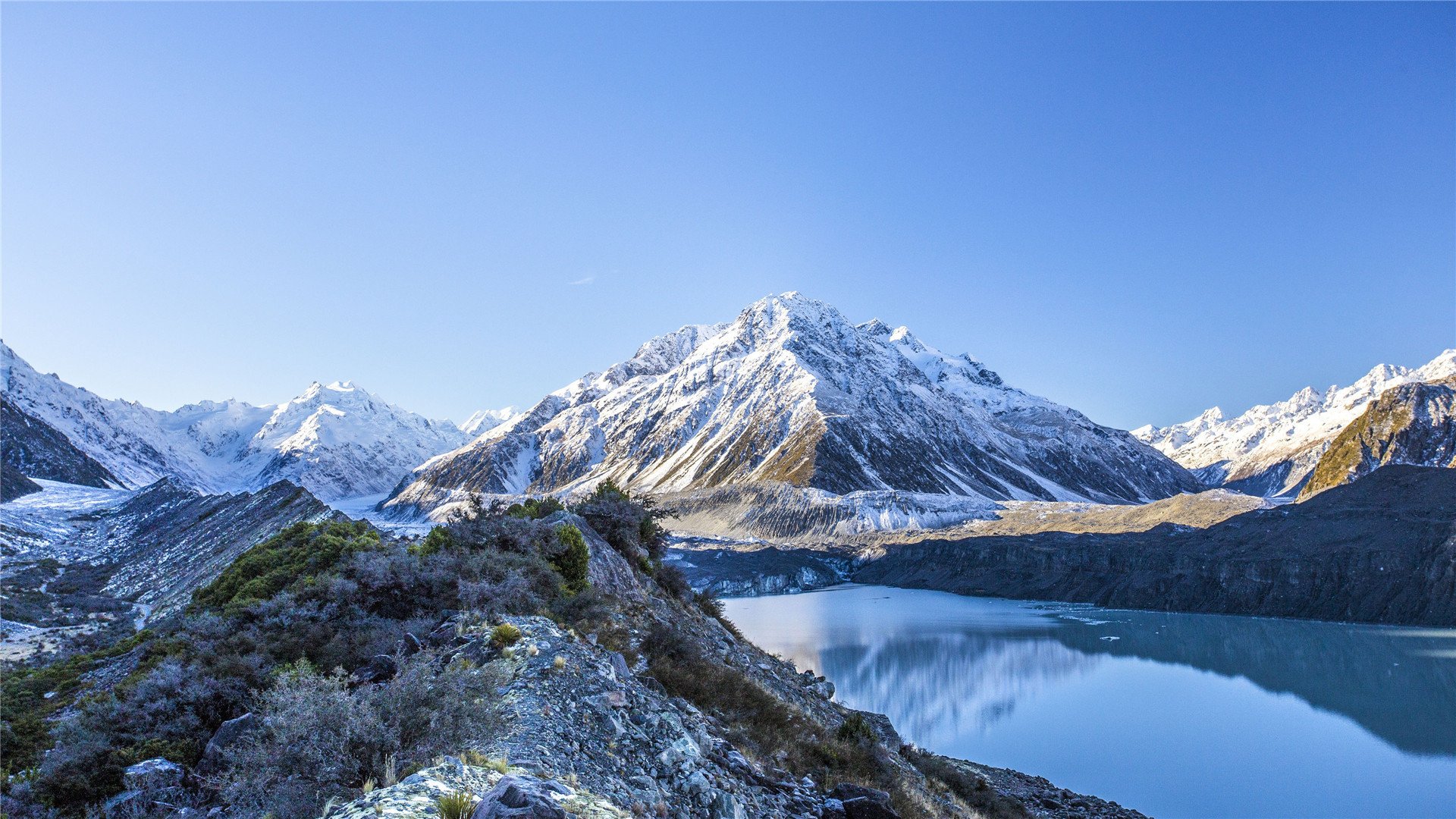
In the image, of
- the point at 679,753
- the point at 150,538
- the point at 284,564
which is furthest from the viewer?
the point at 150,538

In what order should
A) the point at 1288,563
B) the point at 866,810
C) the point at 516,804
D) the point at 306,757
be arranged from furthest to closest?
the point at 1288,563, the point at 866,810, the point at 306,757, the point at 516,804

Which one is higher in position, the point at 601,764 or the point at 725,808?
the point at 601,764

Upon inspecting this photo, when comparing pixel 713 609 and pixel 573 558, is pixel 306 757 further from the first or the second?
pixel 713 609

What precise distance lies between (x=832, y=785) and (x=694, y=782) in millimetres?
3494

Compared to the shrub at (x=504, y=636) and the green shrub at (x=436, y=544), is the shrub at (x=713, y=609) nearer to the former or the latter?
the green shrub at (x=436, y=544)

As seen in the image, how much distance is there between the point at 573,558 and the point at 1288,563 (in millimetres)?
88249

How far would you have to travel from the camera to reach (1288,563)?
7681 centimetres

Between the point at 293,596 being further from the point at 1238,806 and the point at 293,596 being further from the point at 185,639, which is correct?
the point at 1238,806

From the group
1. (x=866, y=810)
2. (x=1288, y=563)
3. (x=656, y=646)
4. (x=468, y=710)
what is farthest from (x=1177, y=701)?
(x=468, y=710)

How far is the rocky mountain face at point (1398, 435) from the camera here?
146m

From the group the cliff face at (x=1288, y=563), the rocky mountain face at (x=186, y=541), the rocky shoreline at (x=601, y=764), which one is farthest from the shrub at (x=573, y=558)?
the cliff face at (x=1288, y=563)

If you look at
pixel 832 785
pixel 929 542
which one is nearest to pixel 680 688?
pixel 832 785

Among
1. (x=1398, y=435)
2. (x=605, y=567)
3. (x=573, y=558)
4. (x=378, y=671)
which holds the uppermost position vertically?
(x=1398, y=435)

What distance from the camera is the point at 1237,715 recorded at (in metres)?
40.2
